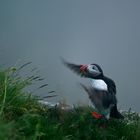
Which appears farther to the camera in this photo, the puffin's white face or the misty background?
the misty background

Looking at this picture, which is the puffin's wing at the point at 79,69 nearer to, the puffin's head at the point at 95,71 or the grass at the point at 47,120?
the puffin's head at the point at 95,71

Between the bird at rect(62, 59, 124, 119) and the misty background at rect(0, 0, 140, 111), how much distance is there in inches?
23.1

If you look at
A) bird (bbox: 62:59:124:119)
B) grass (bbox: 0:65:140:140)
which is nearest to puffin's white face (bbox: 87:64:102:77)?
bird (bbox: 62:59:124:119)

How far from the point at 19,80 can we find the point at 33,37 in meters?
0.66

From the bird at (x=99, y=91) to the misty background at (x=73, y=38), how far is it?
1.92 feet

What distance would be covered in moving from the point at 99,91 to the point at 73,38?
40.2 inches

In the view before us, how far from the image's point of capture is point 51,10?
23.1 ft

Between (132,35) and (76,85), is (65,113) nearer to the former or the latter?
(76,85)

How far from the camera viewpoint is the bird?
6281 millimetres

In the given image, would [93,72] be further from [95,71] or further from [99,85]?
[99,85]

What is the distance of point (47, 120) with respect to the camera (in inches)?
243

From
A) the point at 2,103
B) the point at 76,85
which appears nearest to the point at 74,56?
the point at 76,85

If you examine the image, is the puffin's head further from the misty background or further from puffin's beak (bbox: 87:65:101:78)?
the misty background

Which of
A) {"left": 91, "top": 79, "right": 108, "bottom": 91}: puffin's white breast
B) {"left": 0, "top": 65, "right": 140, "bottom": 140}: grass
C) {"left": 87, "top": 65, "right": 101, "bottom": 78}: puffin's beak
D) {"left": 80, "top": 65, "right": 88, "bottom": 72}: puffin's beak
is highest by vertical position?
{"left": 80, "top": 65, "right": 88, "bottom": 72}: puffin's beak
